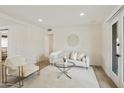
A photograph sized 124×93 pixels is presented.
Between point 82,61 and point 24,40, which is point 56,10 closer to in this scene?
point 24,40

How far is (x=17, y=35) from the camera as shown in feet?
19.1

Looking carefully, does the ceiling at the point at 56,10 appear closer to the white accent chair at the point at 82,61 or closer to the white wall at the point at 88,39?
the white wall at the point at 88,39

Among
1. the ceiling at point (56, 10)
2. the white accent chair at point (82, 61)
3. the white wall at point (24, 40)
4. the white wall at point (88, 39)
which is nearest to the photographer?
the ceiling at point (56, 10)

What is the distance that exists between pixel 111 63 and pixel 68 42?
9.98ft

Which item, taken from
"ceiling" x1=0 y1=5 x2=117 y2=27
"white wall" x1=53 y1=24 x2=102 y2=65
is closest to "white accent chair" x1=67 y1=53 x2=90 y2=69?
"white wall" x1=53 y1=24 x2=102 y2=65

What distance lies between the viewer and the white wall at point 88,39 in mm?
6059

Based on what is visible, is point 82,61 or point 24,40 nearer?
point 82,61

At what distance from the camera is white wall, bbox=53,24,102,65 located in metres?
6.06

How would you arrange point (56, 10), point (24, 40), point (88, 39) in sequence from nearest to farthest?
point (56, 10) → point (24, 40) → point (88, 39)

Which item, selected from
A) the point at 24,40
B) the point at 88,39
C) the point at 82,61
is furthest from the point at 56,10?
the point at 88,39

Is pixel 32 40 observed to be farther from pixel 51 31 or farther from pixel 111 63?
pixel 111 63

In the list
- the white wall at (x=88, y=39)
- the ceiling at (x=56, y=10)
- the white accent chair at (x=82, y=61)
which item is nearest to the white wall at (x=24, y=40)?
the ceiling at (x=56, y=10)

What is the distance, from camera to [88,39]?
618cm
